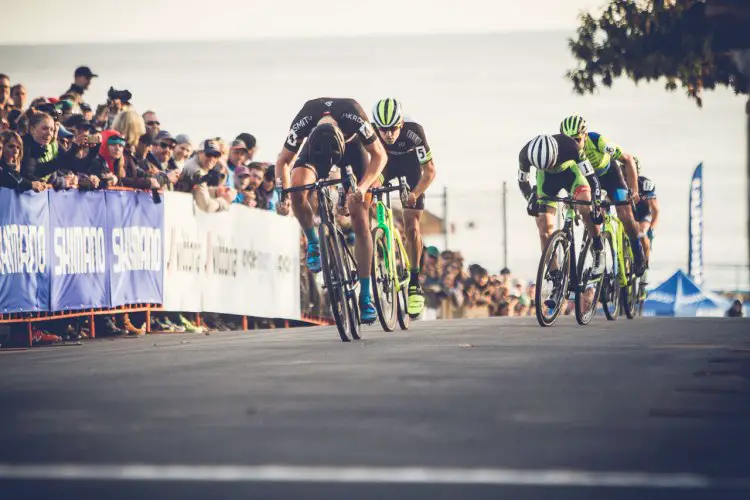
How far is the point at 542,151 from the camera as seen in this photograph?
14414 mm

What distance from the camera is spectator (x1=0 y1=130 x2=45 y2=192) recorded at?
13.3 meters

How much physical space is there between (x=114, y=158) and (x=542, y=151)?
4.19 metres

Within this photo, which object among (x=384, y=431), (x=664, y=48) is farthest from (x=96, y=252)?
(x=664, y=48)

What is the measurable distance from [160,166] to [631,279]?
5209 millimetres

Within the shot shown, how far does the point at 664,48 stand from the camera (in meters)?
24.4

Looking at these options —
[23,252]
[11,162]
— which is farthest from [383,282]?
[11,162]

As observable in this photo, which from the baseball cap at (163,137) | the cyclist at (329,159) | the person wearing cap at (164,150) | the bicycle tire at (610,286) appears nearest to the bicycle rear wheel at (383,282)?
the cyclist at (329,159)

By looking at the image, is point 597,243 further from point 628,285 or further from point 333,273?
point 333,273

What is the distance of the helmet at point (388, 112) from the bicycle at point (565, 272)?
5.91ft

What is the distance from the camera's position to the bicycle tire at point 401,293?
13.5 metres

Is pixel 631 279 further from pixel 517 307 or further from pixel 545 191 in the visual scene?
pixel 517 307

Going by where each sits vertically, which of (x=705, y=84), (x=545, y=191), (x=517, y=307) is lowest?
(x=517, y=307)

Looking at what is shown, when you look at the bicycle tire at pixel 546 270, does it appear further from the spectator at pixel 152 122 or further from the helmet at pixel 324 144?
the spectator at pixel 152 122

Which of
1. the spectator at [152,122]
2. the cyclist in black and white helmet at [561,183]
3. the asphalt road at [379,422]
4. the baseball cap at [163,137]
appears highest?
the spectator at [152,122]
